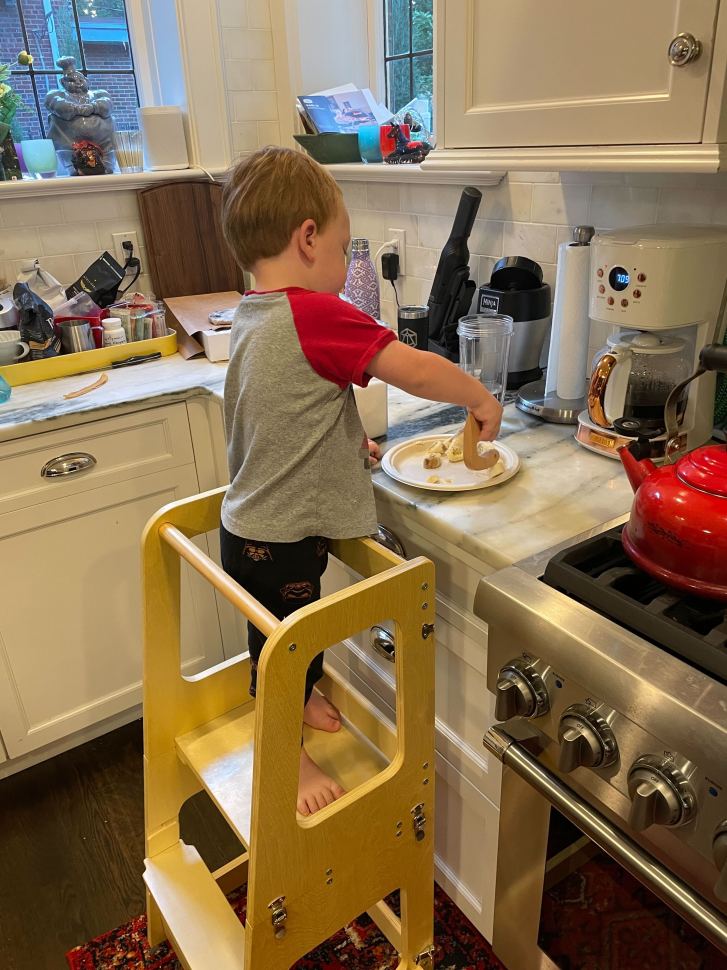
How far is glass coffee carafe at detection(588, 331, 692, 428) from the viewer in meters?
1.23

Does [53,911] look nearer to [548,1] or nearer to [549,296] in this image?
[549,296]

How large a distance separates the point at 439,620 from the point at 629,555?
14.6 inches

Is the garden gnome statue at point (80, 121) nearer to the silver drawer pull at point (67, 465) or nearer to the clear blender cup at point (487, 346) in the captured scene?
the silver drawer pull at point (67, 465)

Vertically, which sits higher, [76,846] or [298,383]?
[298,383]

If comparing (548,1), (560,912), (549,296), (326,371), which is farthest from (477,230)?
(560,912)

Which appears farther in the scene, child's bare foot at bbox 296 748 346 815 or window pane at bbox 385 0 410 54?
window pane at bbox 385 0 410 54

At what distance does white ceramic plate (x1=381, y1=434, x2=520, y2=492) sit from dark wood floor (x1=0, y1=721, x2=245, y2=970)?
3.30ft

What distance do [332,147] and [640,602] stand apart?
1690 millimetres

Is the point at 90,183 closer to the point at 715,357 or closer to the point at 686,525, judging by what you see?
the point at 715,357

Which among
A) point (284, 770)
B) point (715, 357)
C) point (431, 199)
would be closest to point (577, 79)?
point (715, 357)

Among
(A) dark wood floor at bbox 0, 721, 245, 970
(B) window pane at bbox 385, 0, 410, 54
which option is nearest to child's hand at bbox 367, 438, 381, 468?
(A) dark wood floor at bbox 0, 721, 245, 970

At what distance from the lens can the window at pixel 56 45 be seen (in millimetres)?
2086

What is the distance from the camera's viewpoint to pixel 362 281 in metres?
2.00

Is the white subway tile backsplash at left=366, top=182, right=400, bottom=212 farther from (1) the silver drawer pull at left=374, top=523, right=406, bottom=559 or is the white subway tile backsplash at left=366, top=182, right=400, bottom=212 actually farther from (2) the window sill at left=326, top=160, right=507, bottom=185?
(1) the silver drawer pull at left=374, top=523, right=406, bottom=559
